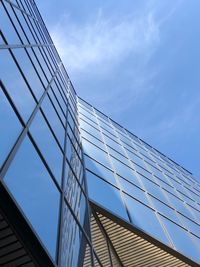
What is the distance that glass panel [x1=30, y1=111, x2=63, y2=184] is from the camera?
26.7 ft

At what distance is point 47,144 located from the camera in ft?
28.9

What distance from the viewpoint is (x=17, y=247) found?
5484 mm

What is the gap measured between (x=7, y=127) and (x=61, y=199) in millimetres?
1983

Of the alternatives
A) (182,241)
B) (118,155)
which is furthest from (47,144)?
(118,155)

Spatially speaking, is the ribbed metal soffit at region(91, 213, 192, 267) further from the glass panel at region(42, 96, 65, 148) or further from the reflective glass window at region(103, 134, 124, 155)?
the reflective glass window at region(103, 134, 124, 155)

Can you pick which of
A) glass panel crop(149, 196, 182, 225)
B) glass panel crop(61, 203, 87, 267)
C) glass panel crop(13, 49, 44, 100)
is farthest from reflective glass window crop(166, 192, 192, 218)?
glass panel crop(13, 49, 44, 100)

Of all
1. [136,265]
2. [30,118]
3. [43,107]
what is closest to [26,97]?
[30,118]

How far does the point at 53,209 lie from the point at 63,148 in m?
3.55

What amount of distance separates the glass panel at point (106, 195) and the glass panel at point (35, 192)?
464 cm

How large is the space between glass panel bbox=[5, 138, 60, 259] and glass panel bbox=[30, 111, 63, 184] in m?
0.56

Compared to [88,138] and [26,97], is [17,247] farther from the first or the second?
[88,138]

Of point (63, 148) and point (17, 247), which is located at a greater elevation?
point (63, 148)

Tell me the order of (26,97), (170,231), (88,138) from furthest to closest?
(88,138) < (170,231) < (26,97)

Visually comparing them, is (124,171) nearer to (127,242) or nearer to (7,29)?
(127,242)
